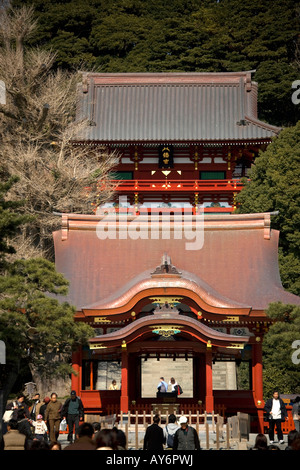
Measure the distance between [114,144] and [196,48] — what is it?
9.83m

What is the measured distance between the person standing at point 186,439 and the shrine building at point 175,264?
8282 mm

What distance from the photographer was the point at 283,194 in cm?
3042

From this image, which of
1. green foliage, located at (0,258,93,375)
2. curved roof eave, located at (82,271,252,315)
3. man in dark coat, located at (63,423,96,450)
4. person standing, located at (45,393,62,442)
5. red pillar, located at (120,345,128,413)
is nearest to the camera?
man in dark coat, located at (63,423,96,450)

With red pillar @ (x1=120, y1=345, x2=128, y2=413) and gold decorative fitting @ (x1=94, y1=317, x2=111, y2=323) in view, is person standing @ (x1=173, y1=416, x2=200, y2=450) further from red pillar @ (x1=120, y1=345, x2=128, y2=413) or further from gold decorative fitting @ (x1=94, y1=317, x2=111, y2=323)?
gold decorative fitting @ (x1=94, y1=317, x2=111, y2=323)

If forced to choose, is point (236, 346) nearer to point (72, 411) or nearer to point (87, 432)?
point (72, 411)

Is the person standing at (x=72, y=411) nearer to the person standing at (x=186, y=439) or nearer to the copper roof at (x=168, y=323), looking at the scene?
the copper roof at (x=168, y=323)

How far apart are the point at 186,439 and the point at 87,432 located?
2325 millimetres

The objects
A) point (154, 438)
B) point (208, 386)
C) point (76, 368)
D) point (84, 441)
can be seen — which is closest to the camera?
point (84, 441)

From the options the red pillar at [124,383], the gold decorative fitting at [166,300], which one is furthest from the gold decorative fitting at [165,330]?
the red pillar at [124,383]

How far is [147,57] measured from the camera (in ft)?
147

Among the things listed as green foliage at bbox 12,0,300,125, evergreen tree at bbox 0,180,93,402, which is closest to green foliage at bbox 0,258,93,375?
evergreen tree at bbox 0,180,93,402

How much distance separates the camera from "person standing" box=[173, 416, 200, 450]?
504 inches

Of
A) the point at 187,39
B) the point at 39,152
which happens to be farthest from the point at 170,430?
the point at 187,39
